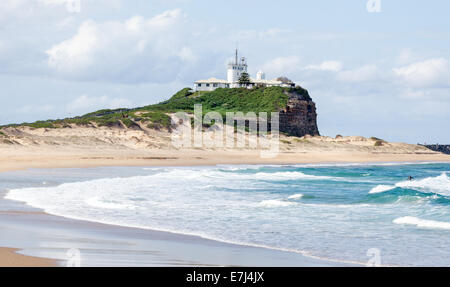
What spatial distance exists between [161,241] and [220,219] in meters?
4.09

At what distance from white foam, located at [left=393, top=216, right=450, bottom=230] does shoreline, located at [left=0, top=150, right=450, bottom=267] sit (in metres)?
5.78

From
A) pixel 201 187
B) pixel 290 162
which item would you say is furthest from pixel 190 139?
pixel 201 187

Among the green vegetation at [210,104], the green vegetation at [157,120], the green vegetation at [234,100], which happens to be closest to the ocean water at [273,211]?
the green vegetation at [157,120]

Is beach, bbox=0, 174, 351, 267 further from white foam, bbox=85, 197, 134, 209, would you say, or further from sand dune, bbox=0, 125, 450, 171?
sand dune, bbox=0, 125, 450, 171

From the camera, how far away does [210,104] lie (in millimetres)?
89500

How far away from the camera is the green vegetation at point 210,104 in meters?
70.1

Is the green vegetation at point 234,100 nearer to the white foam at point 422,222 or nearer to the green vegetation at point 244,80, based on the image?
the green vegetation at point 244,80

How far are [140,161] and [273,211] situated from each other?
101ft

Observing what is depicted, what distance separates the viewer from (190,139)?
66312 mm

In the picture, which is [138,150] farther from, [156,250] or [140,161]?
[156,250]

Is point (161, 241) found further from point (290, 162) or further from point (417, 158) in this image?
point (417, 158)

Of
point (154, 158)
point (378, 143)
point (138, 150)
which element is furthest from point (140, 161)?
point (378, 143)

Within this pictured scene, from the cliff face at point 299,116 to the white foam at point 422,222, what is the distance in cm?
6624

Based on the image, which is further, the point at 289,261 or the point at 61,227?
the point at 61,227
